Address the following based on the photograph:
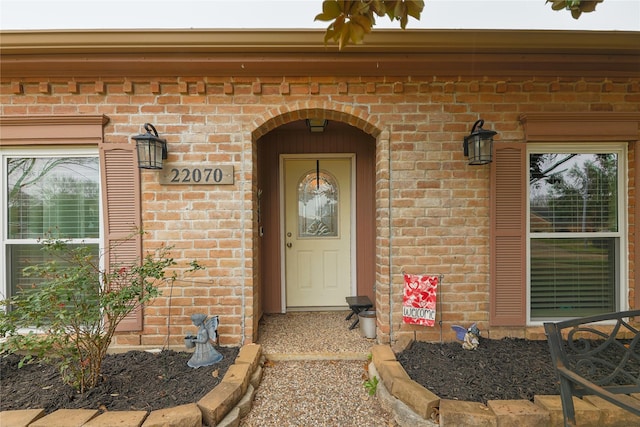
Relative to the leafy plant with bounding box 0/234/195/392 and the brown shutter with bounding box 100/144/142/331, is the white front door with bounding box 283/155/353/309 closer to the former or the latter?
the brown shutter with bounding box 100/144/142/331

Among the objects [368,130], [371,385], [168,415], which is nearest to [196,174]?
[368,130]

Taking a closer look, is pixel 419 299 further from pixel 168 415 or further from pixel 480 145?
pixel 168 415

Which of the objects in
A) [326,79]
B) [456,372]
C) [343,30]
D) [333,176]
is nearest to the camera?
[343,30]

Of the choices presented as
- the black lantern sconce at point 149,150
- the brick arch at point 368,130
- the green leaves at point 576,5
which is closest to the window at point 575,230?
the brick arch at point 368,130

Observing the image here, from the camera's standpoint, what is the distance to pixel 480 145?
94.7 inches

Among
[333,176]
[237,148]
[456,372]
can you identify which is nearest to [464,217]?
[456,372]

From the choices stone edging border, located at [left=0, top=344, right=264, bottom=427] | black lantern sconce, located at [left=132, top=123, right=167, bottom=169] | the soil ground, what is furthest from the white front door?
stone edging border, located at [left=0, top=344, right=264, bottom=427]

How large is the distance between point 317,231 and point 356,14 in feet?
8.54

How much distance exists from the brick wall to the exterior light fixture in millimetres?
479

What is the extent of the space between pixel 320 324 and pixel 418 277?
1237 mm

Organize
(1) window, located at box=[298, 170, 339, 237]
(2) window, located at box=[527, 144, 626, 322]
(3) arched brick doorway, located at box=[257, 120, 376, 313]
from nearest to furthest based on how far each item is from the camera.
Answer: (2) window, located at box=[527, 144, 626, 322], (3) arched brick doorway, located at box=[257, 120, 376, 313], (1) window, located at box=[298, 170, 339, 237]

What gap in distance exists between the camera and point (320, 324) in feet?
10.5

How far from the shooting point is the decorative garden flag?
255cm

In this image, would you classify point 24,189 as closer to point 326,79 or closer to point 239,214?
point 239,214
